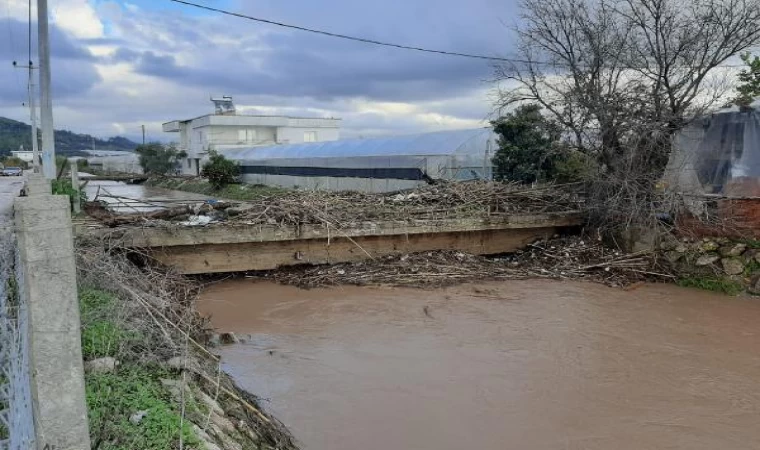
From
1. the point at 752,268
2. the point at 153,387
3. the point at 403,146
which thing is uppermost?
the point at 403,146

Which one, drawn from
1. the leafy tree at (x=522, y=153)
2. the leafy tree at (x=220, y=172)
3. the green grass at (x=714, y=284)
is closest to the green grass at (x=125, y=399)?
the green grass at (x=714, y=284)

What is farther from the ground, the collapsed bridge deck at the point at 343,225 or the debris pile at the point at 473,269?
the collapsed bridge deck at the point at 343,225

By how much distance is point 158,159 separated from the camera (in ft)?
177

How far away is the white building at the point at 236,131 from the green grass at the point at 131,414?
4594cm

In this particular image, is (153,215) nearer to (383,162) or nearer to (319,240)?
(319,240)

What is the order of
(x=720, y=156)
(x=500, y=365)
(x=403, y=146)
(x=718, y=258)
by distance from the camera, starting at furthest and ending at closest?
(x=403, y=146) < (x=720, y=156) < (x=718, y=258) < (x=500, y=365)

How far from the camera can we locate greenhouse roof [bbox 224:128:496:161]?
73.3 feet

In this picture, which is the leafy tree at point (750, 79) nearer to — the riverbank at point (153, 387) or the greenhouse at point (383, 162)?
the greenhouse at point (383, 162)

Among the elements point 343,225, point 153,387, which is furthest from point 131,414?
point 343,225

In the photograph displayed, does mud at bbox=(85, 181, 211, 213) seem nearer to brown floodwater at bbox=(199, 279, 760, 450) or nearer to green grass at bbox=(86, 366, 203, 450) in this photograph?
brown floodwater at bbox=(199, 279, 760, 450)

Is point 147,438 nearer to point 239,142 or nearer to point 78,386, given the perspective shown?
point 78,386

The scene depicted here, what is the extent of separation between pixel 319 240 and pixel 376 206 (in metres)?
1.89

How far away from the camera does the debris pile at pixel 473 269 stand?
12.8m

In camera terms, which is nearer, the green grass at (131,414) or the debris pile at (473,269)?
the green grass at (131,414)
